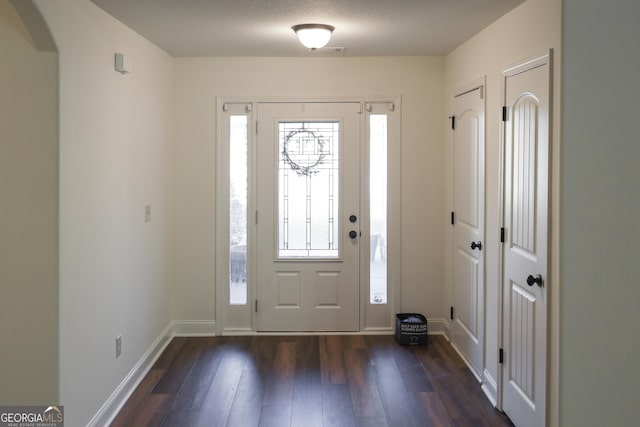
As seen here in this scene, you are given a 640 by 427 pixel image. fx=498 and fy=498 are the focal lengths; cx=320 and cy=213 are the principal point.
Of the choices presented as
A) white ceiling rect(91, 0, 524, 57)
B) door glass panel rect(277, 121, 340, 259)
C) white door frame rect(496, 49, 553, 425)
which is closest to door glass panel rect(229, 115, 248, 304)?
door glass panel rect(277, 121, 340, 259)

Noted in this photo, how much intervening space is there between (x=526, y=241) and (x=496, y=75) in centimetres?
115

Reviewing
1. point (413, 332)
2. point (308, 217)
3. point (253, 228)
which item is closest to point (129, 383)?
point (253, 228)

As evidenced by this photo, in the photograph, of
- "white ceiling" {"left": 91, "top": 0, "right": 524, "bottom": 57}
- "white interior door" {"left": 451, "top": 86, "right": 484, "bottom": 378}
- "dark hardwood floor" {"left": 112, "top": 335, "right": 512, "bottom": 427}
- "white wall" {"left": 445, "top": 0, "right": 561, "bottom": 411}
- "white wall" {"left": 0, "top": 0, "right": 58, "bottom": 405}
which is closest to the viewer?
"white wall" {"left": 0, "top": 0, "right": 58, "bottom": 405}

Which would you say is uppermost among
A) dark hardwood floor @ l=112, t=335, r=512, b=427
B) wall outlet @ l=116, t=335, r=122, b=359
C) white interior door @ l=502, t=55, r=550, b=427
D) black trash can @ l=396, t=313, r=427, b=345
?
white interior door @ l=502, t=55, r=550, b=427

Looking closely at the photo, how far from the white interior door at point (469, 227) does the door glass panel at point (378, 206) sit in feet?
2.06

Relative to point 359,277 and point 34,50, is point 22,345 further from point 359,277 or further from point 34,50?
point 359,277

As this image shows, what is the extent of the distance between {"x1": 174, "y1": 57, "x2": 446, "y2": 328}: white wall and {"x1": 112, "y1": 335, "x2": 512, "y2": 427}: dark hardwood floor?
25.3 inches

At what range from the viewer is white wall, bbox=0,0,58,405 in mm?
2283

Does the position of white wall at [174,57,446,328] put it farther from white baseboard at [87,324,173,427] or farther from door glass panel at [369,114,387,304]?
white baseboard at [87,324,173,427]

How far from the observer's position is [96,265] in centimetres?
280

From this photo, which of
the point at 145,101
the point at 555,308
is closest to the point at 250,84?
the point at 145,101

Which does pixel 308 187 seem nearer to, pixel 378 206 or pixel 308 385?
pixel 378 206

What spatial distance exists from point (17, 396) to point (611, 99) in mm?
2647
